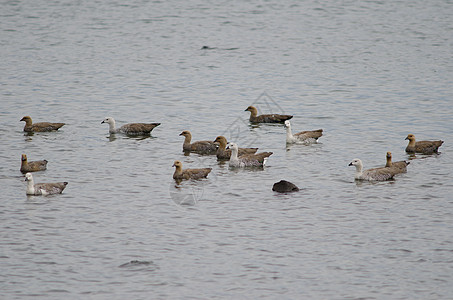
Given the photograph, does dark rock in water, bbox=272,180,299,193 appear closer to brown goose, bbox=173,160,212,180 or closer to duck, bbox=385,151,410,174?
brown goose, bbox=173,160,212,180

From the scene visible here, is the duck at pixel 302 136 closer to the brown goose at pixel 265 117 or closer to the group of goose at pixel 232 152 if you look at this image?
the group of goose at pixel 232 152

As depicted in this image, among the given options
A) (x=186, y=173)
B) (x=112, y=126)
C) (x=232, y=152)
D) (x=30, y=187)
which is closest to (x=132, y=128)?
(x=112, y=126)

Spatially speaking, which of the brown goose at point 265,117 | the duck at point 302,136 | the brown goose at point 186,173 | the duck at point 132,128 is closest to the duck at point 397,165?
the duck at point 302,136

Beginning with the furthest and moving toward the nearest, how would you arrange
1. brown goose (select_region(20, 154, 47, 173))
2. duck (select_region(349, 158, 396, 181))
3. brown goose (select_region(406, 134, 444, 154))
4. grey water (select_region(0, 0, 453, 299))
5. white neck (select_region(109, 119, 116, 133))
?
white neck (select_region(109, 119, 116, 133))
brown goose (select_region(406, 134, 444, 154))
brown goose (select_region(20, 154, 47, 173))
duck (select_region(349, 158, 396, 181))
grey water (select_region(0, 0, 453, 299))

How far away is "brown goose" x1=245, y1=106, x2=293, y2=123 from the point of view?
33.3 meters

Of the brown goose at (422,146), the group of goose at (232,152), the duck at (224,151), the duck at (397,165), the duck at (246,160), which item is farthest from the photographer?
the brown goose at (422,146)

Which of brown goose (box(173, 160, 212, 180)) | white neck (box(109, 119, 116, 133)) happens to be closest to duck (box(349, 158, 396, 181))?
brown goose (box(173, 160, 212, 180))

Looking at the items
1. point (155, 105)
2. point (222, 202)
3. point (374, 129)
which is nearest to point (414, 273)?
point (222, 202)

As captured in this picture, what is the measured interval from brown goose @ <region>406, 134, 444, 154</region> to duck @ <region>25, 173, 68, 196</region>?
1295cm

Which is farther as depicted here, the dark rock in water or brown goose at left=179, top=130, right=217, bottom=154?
brown goose at left=179, top=130, right=217, bottom=154

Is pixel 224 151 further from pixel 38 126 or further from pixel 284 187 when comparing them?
pixel 38 126

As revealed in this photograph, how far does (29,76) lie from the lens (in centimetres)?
4125

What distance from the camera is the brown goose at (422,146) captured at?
89.9ft

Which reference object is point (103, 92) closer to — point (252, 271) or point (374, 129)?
point (374, 129)
